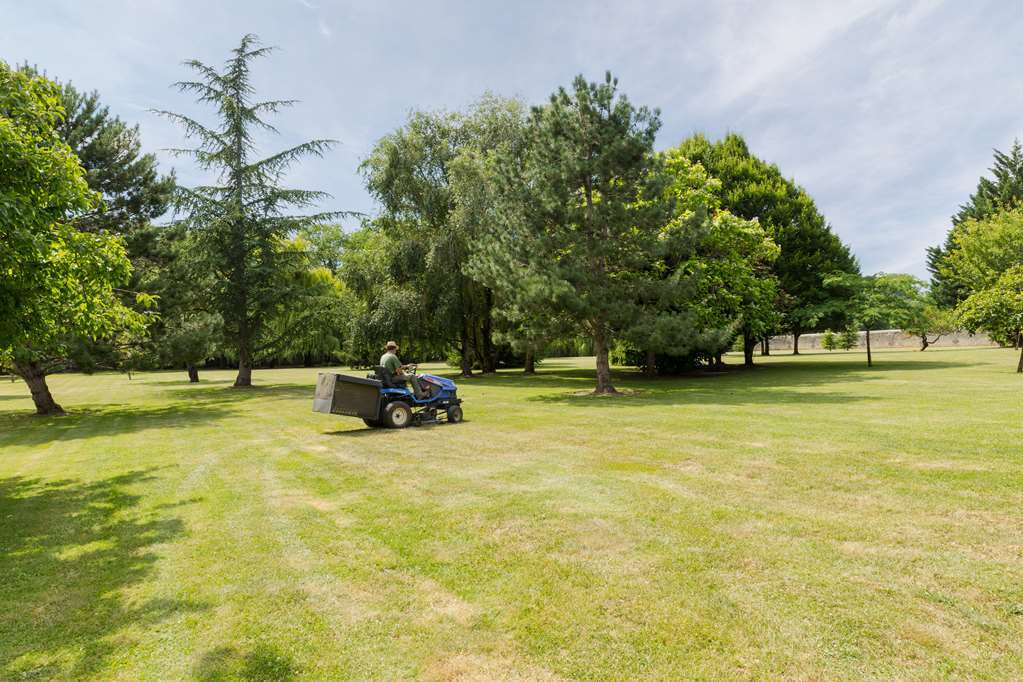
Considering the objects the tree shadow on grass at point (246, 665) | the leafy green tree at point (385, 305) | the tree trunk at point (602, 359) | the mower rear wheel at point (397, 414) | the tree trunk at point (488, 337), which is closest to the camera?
the tree shadow on grass at point (246, 665)

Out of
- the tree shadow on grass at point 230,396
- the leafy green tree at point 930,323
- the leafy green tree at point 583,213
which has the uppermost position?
the leafy green tree at point 583,213

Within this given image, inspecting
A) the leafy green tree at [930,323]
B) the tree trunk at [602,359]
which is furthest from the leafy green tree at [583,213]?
the leafy green tree at [930,323]

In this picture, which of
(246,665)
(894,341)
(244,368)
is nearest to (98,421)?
(244,368)

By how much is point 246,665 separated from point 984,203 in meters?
64.8

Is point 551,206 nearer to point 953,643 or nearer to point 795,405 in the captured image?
point 795,405

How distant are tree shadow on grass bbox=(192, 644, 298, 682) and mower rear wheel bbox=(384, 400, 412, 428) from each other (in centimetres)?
811

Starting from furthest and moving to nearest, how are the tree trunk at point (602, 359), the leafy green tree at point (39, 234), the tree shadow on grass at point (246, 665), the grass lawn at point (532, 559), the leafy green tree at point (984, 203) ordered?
the leafy green tree at point (984, 203) → the tree trunk at point (602, 359) → the leafy green tree at point (39, 234) → the grass lawn at point (532, 559) → the tree shadow on grass at point (246, 665)

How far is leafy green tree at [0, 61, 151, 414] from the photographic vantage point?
552cm

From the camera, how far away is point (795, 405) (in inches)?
524

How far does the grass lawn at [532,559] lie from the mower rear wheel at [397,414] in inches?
73.4

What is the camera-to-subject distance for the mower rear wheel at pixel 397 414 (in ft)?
37.0

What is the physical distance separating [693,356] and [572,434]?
70.1ft

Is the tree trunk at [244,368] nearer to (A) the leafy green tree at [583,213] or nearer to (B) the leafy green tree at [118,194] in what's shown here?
(B) the leafy green tree at [118,194]

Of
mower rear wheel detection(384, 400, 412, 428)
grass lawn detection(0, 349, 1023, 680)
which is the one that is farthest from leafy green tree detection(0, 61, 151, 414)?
mower rear wheel detection(384, 400, 412, 428)
